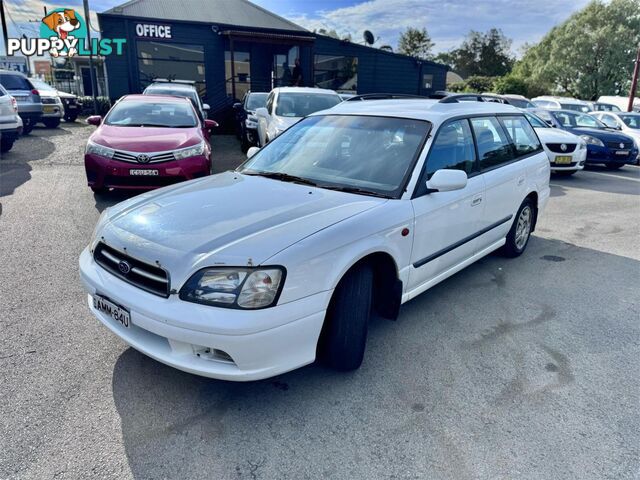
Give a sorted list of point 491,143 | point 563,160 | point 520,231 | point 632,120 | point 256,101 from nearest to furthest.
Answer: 1. point 491,143
2. point 520,231
3. point 563,160
4. point 256,101
5. point 632,120

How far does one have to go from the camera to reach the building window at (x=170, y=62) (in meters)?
18.3

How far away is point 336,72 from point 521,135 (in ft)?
61.7

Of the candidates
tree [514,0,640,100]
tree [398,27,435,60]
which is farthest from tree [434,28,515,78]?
tree [514,0,640,100]

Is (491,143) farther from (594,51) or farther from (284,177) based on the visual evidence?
(594,51)

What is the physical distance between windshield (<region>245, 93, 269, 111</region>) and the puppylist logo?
10933 millimetres

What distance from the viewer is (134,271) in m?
2.55

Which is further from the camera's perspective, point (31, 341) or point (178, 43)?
point (178, 43)

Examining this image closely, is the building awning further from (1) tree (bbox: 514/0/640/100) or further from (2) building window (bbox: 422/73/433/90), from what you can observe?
(1) tree (bbox: 514/0/640/100)

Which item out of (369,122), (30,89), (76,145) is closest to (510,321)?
(369,122)

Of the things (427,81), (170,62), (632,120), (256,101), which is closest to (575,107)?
(632,120)

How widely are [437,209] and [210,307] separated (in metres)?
1.88

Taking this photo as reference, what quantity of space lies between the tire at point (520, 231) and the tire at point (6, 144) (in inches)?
435

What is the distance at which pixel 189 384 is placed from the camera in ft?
9.12

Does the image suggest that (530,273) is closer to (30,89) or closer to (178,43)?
(30,89)
